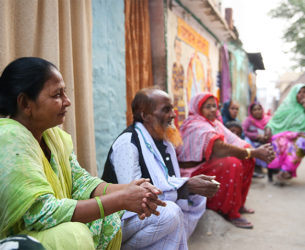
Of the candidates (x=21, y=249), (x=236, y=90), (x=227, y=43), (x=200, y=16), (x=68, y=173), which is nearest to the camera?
(x=21, y=249)

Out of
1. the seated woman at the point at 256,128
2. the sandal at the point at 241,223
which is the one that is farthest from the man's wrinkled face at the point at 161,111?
the seated woman at the point at 256,128

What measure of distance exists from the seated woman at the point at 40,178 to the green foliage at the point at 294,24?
1808 centimetres

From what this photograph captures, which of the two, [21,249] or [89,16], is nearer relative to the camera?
[21,249]

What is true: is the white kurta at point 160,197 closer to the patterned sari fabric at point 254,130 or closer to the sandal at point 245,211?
the sandal at point 245,211

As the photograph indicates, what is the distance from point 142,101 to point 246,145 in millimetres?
1732

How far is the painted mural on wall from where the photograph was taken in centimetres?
521

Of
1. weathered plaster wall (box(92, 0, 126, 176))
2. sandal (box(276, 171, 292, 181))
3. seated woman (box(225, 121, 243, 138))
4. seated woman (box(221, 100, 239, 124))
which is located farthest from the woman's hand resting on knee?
seated woman (box(221, 100, 239, 124))

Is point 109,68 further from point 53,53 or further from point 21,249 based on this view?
point 21,249

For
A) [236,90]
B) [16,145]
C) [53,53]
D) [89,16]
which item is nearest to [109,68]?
→ [89,16]

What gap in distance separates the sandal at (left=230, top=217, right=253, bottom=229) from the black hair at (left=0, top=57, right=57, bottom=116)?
109 inches

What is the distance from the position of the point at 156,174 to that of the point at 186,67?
155 inches

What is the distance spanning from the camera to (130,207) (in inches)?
56.0

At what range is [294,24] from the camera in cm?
1686

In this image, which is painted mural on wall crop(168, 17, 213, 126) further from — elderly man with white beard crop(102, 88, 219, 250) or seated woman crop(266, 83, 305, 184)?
elderly man with white beard crop(102, 88, 219, 250)
